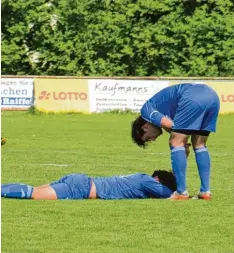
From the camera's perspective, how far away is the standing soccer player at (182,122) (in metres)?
12.5

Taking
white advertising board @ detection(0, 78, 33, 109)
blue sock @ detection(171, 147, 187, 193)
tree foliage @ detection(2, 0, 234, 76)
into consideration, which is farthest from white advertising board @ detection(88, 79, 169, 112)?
blue sock @ detection(171, 147, 187, 193)

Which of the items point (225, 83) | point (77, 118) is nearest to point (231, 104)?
point (225, 83)

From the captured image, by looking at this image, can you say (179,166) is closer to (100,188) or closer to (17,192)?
(100,188)

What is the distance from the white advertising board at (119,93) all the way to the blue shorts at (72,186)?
996 inches

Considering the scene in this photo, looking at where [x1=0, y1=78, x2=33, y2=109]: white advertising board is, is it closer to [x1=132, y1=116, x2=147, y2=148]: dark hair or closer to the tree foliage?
the tree foliage

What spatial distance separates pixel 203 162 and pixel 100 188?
4.09 ft

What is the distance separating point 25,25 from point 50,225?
37.6 meters

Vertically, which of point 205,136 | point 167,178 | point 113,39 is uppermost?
→ point 113,39

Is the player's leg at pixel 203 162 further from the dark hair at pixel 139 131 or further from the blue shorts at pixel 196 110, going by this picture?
the dark hair at pixel 139 131

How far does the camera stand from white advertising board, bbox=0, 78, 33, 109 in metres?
37.6

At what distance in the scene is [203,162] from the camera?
12828 millimetres

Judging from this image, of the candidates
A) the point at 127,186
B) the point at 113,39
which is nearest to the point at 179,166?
the point at 127,186

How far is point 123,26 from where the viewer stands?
4738cm

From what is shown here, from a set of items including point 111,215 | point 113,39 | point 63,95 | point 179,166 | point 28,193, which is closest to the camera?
point 111,215
